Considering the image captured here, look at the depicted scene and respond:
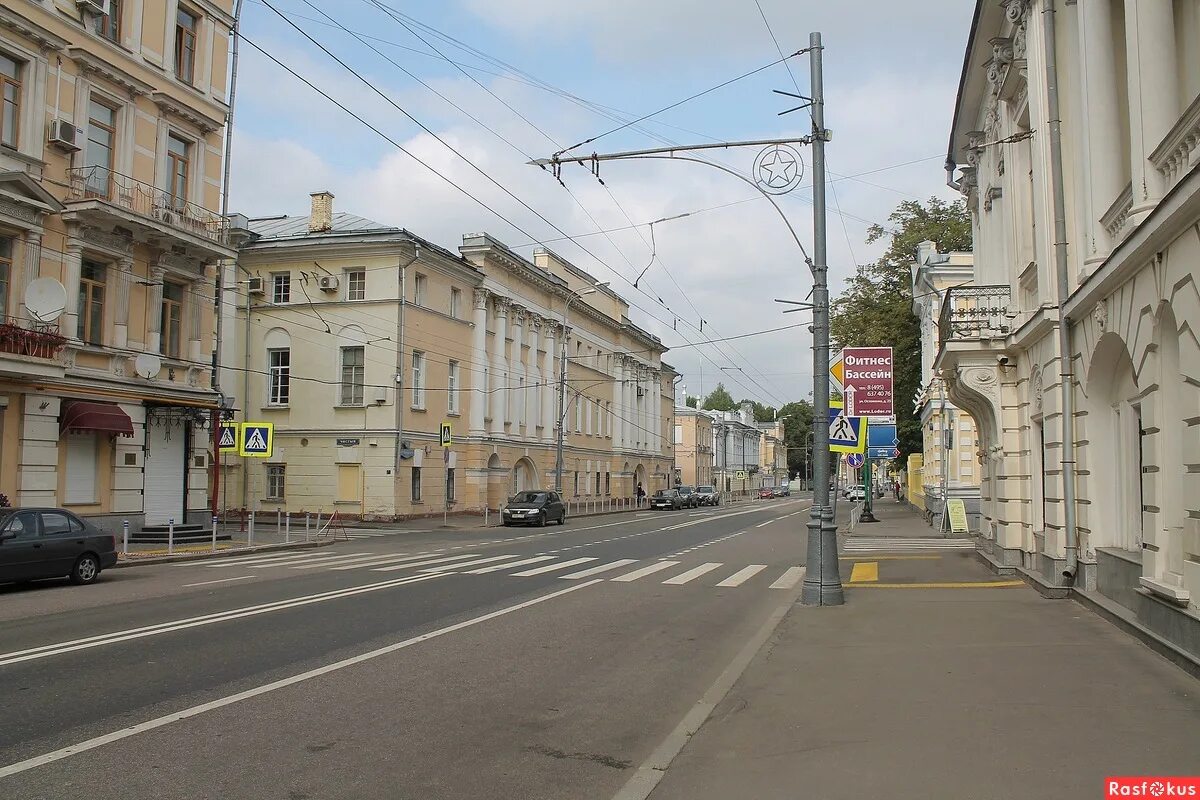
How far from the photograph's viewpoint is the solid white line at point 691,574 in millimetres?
16750

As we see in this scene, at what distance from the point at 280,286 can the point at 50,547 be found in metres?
26.8

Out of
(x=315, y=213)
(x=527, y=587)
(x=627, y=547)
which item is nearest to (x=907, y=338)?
(x=627, y=547)

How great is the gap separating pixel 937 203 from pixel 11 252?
3462 cm

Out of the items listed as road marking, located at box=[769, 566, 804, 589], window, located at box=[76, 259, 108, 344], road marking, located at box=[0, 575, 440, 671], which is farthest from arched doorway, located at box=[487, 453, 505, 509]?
road marking, located at box=[0, 575, 440, 671]

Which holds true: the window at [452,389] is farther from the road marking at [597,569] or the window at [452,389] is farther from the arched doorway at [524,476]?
the road marking at [597,569]

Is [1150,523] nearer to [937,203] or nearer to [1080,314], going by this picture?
[1080,314]

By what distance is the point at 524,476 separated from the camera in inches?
2002

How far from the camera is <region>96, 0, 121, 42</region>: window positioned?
922 inches

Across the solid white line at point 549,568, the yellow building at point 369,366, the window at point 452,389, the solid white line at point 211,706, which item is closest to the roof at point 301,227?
the yellow building at point 369,366

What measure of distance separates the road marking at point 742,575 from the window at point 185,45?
68.5 feet

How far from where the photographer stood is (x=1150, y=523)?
29.5ft

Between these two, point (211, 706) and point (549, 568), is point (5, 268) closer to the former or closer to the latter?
point (549, 568)

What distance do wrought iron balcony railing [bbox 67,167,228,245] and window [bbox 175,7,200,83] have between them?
371 centimetres

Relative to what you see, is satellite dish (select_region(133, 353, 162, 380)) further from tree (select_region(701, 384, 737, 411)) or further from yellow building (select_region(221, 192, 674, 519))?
tree (select_region(701, 384, 737, 411))
